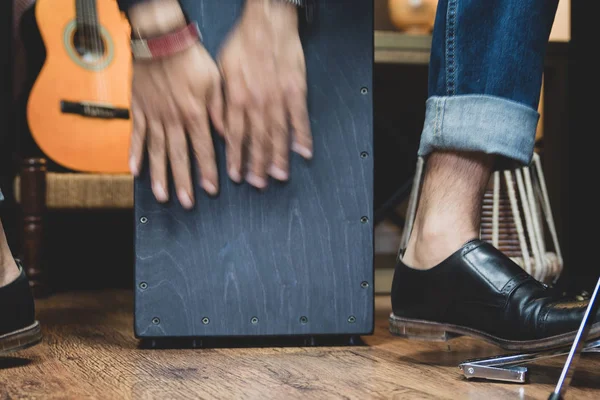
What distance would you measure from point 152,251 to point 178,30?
0.98 feet

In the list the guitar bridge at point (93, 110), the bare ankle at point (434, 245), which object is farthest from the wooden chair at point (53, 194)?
the bare ankle at point (434, 245)

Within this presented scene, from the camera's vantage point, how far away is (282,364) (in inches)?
32.3

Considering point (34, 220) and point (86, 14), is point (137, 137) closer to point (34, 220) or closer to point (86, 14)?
point (34, 220)

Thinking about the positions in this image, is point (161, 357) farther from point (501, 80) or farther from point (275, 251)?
point (501, 80)

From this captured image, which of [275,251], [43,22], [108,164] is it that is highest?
[43,22]

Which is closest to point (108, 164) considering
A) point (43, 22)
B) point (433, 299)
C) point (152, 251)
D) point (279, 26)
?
point (43, 22)

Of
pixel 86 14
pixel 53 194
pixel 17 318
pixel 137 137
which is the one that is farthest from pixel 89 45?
pixel 17 318

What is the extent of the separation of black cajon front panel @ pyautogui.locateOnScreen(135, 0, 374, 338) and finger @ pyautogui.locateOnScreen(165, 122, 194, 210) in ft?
0.05

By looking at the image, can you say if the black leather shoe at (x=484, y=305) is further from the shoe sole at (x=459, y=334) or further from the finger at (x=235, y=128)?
the finger at (x=235, y=128)

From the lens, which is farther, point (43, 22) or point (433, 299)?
point (43, 22)

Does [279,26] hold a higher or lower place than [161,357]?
higher

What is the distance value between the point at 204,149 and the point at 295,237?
175 mm

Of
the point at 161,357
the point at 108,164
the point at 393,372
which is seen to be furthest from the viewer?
the point at 108,164

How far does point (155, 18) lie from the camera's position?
2.76ft
